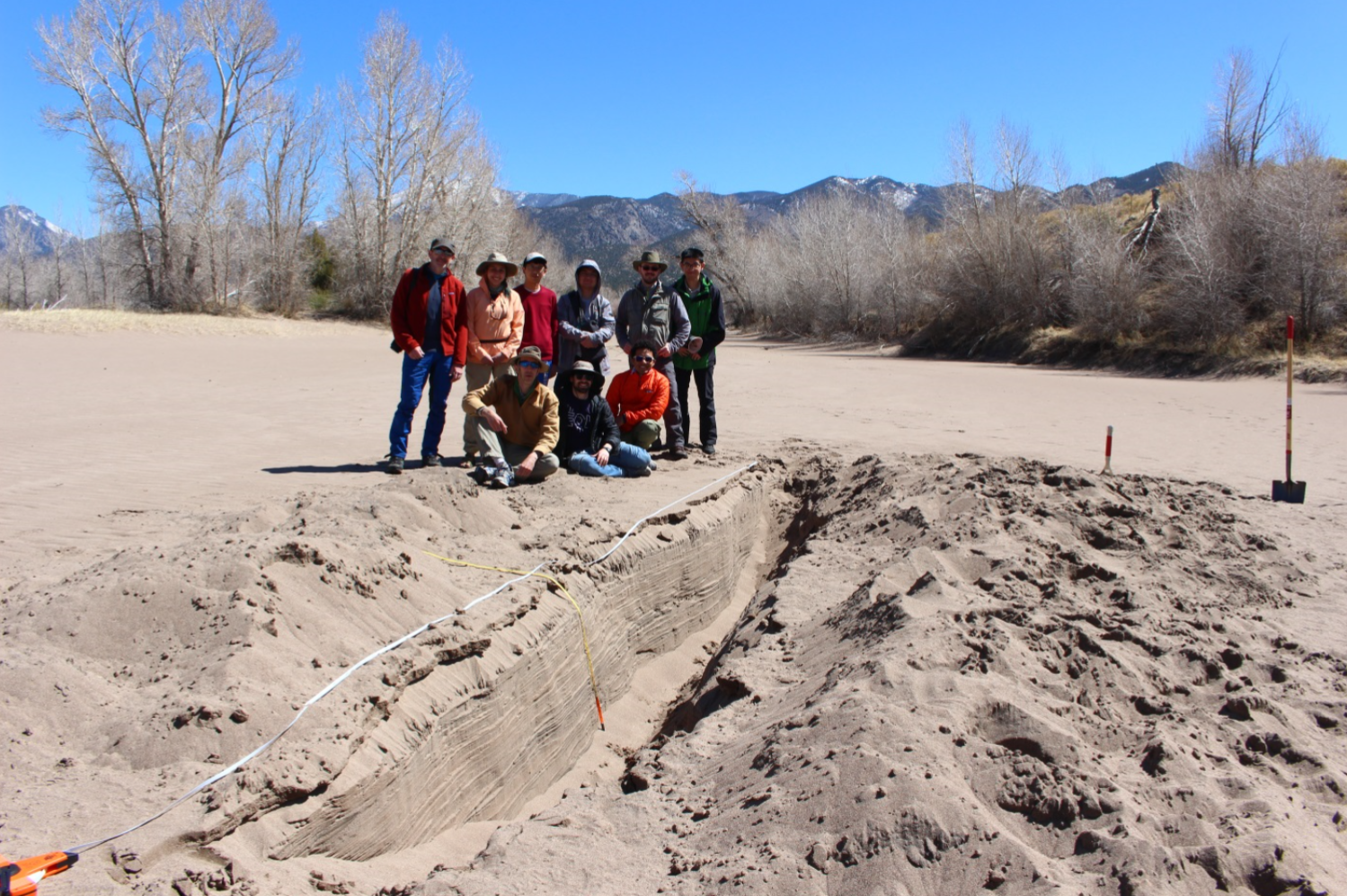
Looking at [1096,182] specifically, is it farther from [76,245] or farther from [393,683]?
[76,245]

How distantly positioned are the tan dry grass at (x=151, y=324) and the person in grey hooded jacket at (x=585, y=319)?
22191 millimetres

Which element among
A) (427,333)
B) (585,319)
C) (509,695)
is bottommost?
(509,695)

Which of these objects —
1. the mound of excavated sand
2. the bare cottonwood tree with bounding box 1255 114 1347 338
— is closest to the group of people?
the mound of excavated sand

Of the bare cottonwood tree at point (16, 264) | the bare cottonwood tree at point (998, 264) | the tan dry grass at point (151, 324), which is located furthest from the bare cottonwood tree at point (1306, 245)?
the bare cottonwood tree at point (16, 264)

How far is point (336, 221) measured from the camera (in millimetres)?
41281

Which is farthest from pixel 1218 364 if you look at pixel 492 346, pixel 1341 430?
pixel 492 346

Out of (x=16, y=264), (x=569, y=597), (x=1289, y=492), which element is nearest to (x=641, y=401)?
(x=569, y=597)

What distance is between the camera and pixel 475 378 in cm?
762

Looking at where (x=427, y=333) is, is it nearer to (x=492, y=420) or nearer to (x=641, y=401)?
(x=492, y=420)

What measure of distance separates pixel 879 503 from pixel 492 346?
11.0 feet

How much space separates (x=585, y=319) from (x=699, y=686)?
12.4 feet

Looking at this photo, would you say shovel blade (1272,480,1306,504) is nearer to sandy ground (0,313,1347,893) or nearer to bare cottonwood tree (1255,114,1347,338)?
sandy ground (0,313,1347,893)

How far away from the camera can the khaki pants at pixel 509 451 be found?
6629 mm

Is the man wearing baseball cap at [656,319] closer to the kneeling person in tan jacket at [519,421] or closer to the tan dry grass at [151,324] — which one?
the kneeling person in tan jacket at [519,421]
